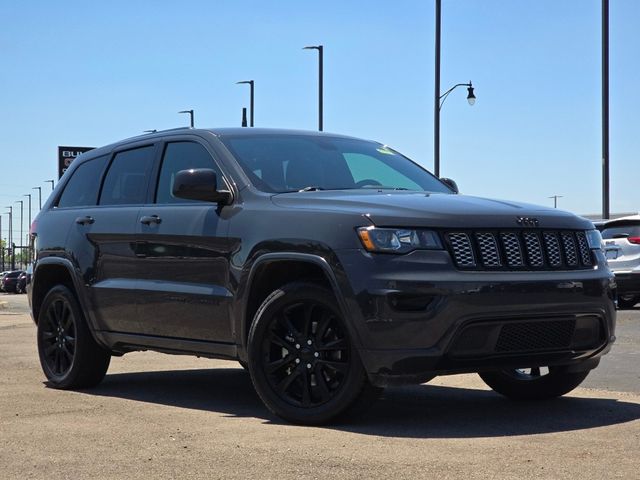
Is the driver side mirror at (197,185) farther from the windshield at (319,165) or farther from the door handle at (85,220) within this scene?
the door handle at (85,220)

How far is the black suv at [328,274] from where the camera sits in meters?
6.04

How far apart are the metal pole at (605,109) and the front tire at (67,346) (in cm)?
2215

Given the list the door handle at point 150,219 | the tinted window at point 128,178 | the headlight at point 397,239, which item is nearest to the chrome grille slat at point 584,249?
the headlight at point 397,239

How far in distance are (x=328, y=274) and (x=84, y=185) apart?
3.47m

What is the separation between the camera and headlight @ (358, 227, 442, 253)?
607cm

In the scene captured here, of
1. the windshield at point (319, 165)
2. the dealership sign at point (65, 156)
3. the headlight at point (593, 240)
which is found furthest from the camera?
the dealership sign at point (65, 156)

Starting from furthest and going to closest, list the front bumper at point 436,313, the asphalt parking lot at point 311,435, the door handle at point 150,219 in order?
the door handle at point 150,219 < the front bumper at point 436,313 < the asphalt parking lot at point 311,435

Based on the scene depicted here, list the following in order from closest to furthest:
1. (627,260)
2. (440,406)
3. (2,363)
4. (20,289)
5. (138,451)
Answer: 1. (138,451)
2. (440,406)
3. (2,363)
4. (627,260)
5. (20,289)

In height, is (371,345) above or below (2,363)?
above

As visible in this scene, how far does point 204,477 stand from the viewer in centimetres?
493

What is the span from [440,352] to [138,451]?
163 centimetres

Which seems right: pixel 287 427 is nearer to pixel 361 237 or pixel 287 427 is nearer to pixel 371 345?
pixel 371 345

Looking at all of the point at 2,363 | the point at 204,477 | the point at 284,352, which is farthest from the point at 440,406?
the point at 2,363

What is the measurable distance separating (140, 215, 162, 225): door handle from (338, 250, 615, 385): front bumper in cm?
189
